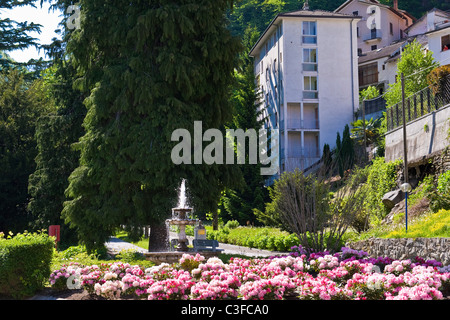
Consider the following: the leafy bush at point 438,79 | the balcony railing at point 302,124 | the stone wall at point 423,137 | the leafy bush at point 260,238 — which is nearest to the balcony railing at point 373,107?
the balcony railing at point 302,124

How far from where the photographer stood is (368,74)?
171 ft

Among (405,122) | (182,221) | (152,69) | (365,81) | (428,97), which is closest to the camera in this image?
(182,221)

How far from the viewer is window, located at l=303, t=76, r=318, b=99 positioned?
40906 mm

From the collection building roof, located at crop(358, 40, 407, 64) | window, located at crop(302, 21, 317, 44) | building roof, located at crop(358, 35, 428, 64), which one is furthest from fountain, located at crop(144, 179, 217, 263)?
building roof, located at crop(358, 40, 407, 64)

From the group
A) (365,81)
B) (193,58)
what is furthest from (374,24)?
(193,58)

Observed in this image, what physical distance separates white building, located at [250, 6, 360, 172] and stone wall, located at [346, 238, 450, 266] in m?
26.3

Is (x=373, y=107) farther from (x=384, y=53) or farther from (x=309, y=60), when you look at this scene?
(x=384, y=53)

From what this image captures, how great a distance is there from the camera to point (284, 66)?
40.4 meters

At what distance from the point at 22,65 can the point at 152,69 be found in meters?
18.7

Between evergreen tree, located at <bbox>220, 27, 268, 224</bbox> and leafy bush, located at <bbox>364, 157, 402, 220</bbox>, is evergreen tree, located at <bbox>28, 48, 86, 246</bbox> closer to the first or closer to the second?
evergreen tree, located at <bbox>220, 27, 268, 224</bbox>

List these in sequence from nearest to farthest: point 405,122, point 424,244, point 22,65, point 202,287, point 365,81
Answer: point 202,287, point 424,244, point 405,122, point 22,65, point 365,81

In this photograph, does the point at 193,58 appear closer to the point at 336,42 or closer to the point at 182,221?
the point at 182,221

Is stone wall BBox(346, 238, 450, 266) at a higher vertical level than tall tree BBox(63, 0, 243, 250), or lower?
lower

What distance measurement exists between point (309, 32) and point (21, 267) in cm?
3457
